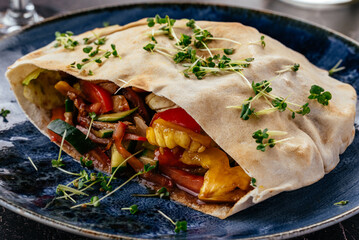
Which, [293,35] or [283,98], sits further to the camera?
[293,35]

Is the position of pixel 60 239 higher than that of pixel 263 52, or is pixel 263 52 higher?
Result: pixel 263 52

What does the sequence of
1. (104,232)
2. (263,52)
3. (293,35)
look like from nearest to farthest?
(104,232) → (263,52) → (293,35)

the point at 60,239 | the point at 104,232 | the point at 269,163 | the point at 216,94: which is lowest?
the point at 60,239

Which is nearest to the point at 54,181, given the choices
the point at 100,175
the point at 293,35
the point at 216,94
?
the point at 100,175

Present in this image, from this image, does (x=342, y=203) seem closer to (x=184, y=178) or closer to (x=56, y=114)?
(x=184, y=178)

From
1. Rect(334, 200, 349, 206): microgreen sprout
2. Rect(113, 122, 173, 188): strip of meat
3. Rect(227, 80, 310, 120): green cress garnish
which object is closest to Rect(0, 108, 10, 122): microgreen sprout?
Rect(113, 122, 173, 188): strip of meat

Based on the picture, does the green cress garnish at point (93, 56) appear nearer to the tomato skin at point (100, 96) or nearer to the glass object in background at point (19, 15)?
the tomato skin at point (100, 96)

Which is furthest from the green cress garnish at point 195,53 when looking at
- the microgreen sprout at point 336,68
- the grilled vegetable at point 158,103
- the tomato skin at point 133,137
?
the microgreen sprout at point 336,68

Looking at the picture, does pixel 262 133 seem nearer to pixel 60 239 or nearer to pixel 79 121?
pixel 60 239
